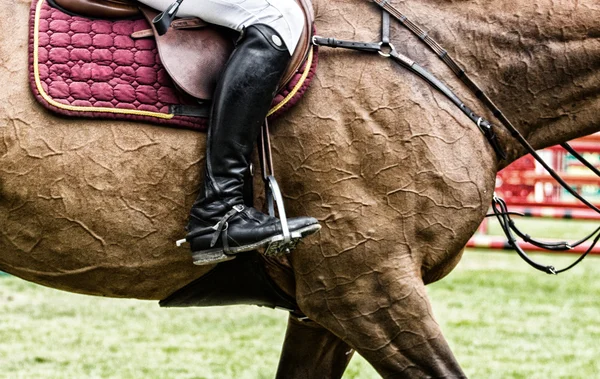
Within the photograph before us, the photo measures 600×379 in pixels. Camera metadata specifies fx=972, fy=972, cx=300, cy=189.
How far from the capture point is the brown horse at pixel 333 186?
11.1 feet

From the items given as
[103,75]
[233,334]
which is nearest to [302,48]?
[103,75]

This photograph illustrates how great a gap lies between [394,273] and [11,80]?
1.50m

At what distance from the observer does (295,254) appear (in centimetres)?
353

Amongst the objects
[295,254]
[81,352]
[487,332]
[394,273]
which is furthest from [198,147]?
[487,332]

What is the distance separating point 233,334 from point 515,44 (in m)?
4.70

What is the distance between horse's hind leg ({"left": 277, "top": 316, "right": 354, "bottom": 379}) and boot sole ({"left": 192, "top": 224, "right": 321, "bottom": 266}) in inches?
32.5

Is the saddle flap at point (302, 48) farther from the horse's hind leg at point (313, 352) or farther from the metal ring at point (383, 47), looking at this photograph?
the horse's hind leg at point (313, 352)

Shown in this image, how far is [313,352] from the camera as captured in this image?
13.5ft

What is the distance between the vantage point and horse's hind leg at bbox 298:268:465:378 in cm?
348

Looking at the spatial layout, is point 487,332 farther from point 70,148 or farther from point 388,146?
point 70,148

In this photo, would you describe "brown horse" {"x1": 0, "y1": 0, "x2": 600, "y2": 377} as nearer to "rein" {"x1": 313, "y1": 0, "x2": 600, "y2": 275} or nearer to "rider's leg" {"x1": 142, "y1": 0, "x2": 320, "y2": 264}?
"rein" {"x1": 313, "y1": 0, "x2": 600, "y2": 275}

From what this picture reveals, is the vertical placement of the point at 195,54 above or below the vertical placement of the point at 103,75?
above

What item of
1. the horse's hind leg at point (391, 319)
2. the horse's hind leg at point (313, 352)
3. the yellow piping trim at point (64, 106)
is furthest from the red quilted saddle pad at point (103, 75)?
the horse's hind leg at point (313, 352)

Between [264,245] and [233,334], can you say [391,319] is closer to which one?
[264,245]
